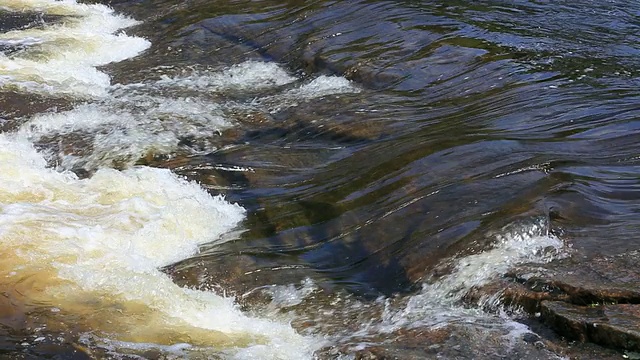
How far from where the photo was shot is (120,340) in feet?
16.8

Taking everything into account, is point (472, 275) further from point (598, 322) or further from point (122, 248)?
point (122, 248)

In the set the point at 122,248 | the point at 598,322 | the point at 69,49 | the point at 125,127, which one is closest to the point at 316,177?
the point at 122,248

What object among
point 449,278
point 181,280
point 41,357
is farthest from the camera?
point 181,280

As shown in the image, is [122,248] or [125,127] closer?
[122,248]

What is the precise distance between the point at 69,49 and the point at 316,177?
6.22 metres

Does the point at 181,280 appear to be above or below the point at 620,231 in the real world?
below

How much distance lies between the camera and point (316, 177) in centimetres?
755

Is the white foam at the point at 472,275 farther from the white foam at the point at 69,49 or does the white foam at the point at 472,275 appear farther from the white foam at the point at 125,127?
the white foam at the point at 69,49

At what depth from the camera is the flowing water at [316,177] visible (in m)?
5.39

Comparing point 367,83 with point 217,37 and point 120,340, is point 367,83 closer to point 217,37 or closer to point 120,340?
point 217,37

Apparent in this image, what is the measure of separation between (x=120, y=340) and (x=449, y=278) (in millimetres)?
2182

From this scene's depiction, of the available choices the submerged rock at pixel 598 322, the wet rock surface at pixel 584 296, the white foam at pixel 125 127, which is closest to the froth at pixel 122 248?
the white foam at pixel 125 127

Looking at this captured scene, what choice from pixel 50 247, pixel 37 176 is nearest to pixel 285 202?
pixel 50 247

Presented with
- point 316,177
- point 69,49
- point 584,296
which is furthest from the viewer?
point 69,49
